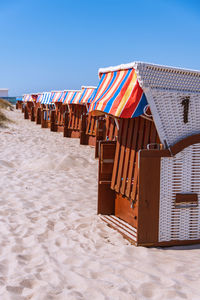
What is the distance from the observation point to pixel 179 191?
3.90m

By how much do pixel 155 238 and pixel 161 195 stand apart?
0.50m

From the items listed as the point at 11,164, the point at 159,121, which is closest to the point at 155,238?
the point at 159,121

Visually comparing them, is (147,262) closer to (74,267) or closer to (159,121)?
(74,267)

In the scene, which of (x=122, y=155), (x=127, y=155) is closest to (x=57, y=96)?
(x=122, y=155)

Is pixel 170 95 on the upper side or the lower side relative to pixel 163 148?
upper

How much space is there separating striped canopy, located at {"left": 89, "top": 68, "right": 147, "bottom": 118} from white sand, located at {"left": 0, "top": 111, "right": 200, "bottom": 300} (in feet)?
4.96

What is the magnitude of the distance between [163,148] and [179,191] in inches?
20.8

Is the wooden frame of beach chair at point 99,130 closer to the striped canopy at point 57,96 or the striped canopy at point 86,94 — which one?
the striped canopy at point 86,94

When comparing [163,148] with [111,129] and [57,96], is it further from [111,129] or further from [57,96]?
[57,96]

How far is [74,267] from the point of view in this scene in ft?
10.6

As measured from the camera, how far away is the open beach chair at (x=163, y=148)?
3.71 metres

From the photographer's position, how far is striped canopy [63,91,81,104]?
45.5 feet

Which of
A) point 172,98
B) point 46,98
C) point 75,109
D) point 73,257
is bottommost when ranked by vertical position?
point 73,257

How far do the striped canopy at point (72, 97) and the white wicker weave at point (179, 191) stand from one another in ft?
33.6
